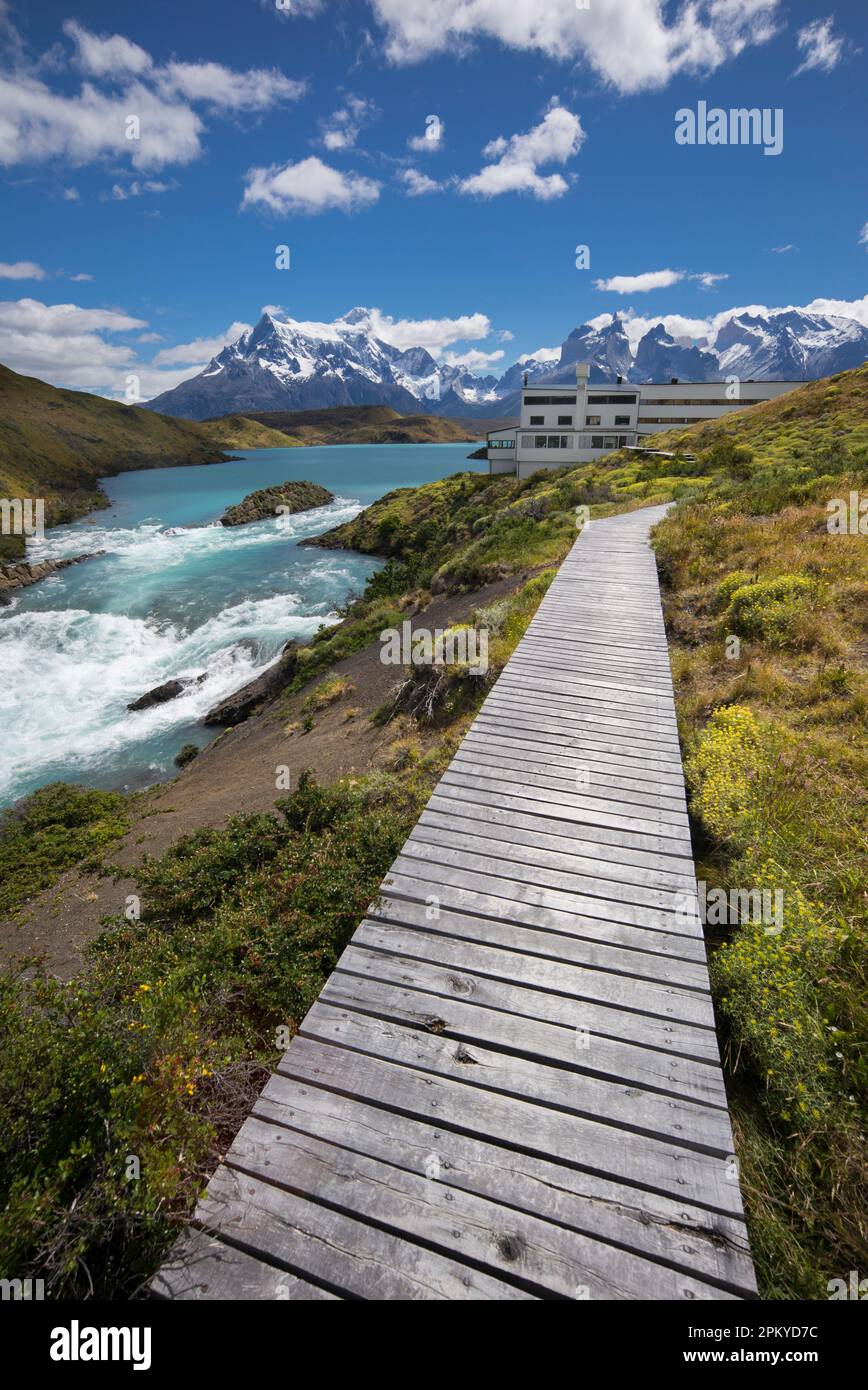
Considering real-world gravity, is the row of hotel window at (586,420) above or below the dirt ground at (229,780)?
above

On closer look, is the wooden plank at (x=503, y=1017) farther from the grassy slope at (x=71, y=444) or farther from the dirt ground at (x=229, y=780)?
the grassy slope at (x=71, y=444)

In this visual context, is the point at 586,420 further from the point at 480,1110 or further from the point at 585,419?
the point at 480,1110

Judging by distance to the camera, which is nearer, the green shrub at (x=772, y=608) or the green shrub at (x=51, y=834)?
the green shrub at (x=772, y=608)

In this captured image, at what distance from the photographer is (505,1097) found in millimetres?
3451

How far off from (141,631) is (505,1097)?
1310 inches

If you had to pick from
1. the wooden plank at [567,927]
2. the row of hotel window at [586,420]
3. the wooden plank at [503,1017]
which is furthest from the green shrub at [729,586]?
the row of hotel window at [586,420]

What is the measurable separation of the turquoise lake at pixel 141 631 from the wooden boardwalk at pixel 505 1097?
16614mm

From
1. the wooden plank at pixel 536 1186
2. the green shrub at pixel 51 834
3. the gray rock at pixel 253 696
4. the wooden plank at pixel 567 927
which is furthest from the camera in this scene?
the gray rock at pixel 253 696

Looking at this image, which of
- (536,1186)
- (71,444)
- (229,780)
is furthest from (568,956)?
(71,444)

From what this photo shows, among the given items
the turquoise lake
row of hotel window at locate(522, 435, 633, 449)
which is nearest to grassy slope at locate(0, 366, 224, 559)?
the turquoise lake

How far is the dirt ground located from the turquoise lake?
160 inches

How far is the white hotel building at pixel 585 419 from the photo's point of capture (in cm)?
6119

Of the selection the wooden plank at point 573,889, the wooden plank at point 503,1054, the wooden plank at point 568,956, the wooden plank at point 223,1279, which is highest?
the wooden plank at point 573,889
